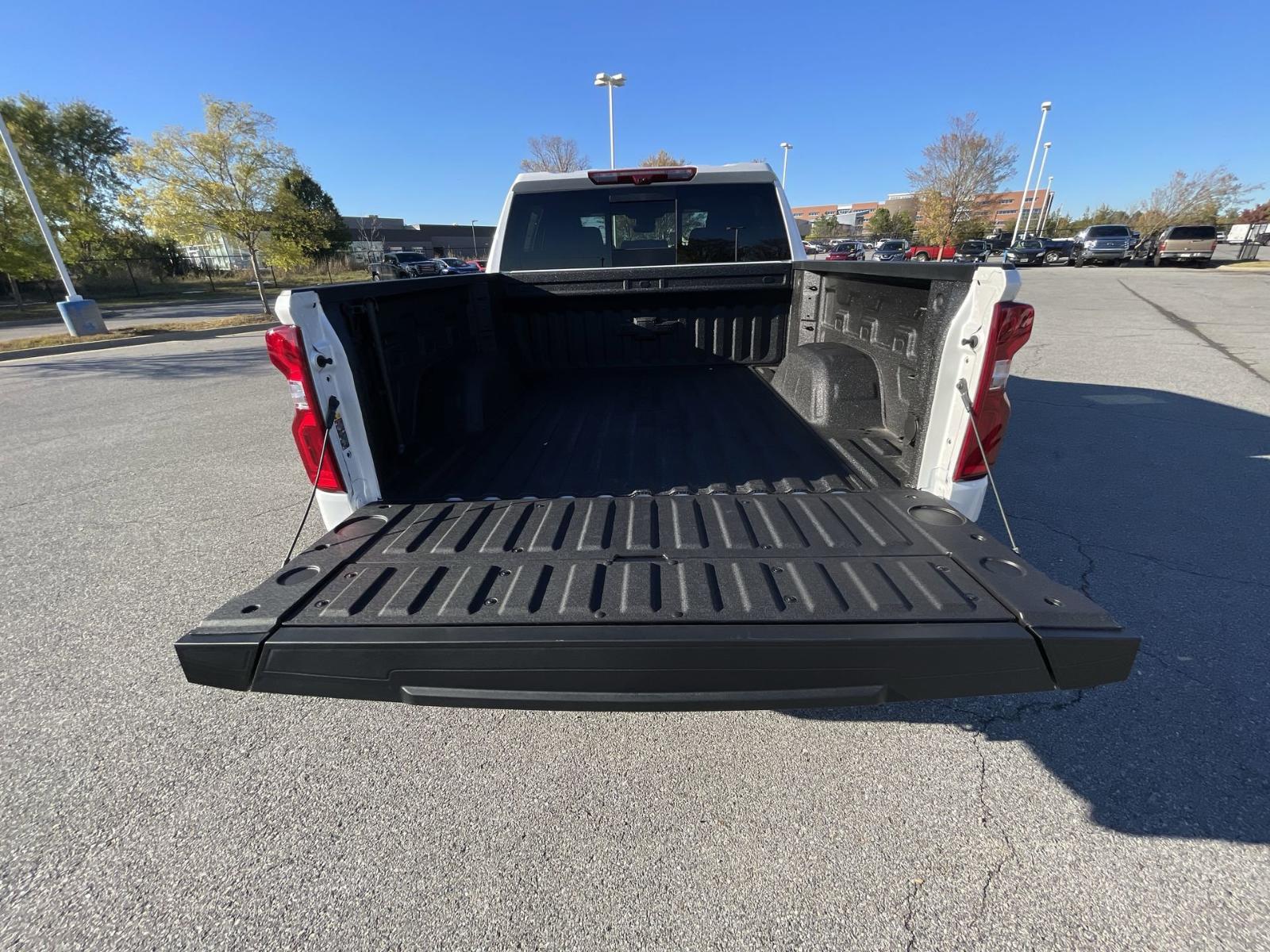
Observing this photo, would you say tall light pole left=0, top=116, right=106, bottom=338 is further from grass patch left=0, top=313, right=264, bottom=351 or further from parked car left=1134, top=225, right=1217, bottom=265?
parked car left=1134, top=225, right=1217, bottom=265

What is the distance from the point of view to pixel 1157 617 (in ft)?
9.53

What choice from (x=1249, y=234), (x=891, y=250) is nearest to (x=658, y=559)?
(x=891, y=250)

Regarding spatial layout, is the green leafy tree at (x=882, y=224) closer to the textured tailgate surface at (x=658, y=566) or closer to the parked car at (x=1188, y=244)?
the parked car at (x=1188, y=244)

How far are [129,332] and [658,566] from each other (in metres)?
19.8

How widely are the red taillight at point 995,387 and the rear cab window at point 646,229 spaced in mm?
2658

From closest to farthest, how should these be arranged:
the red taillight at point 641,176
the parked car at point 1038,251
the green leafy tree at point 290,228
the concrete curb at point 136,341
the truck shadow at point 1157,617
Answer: the truck shadow at point 1157,617 → the red taillight at point 641,176 → the concrete curb at point 136,341 → the green leafy tree at point 290,228 → the parked car at point 1038,251

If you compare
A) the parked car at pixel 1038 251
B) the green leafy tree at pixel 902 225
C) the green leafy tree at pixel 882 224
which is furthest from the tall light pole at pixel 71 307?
the green leafy tree at pixel 882 224

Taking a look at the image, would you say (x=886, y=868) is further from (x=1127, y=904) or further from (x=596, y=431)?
(x=596, y=431)

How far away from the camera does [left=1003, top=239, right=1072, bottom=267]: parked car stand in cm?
3682

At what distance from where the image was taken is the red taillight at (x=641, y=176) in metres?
4.11

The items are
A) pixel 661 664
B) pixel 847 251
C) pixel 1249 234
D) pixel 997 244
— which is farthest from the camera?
pixel 1249 234

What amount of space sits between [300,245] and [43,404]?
14.4 m

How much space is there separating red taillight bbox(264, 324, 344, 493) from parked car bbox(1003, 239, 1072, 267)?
42719 millimetres

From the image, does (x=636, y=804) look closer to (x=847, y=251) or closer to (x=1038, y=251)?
(x=847, y=251)
